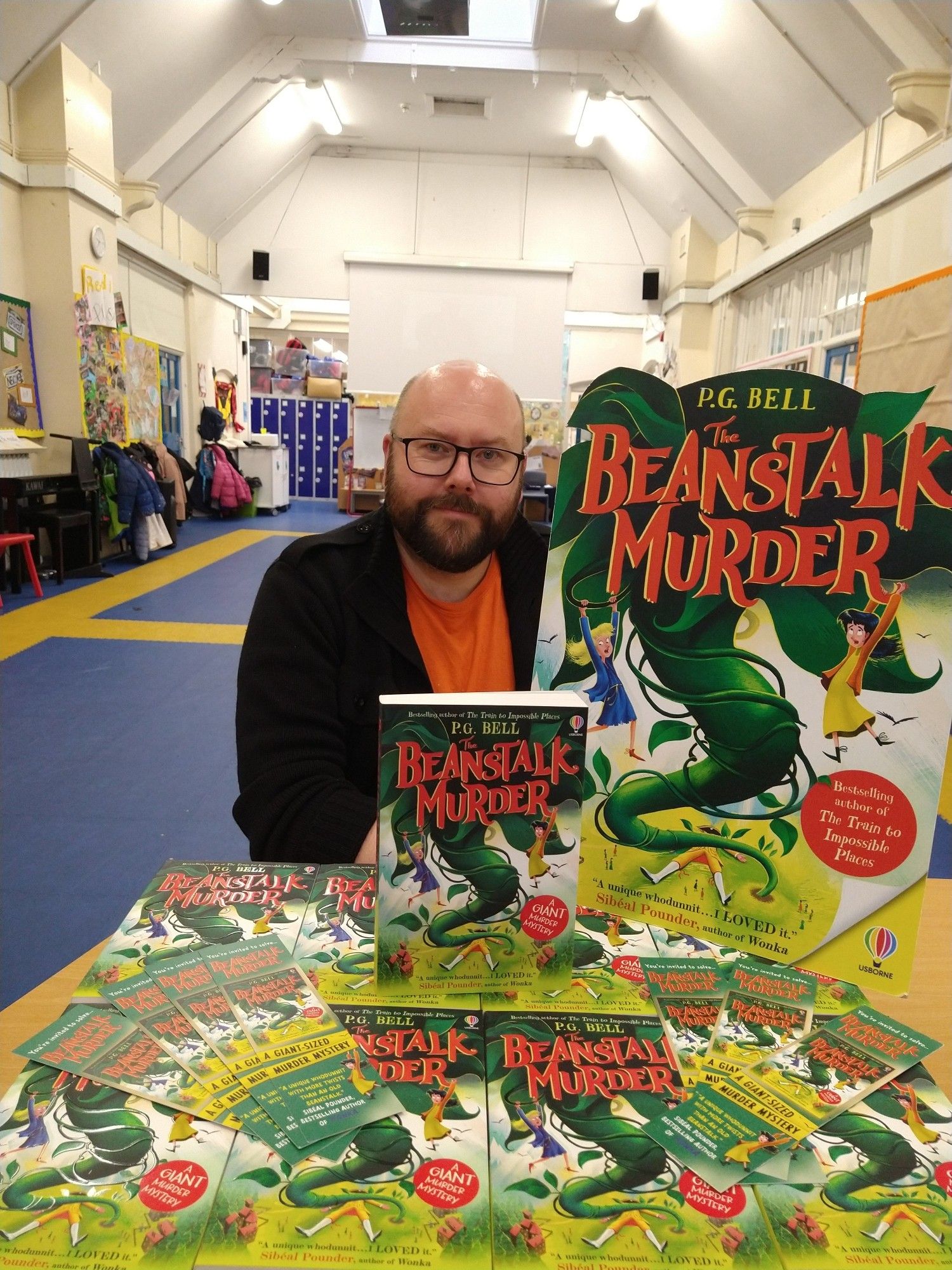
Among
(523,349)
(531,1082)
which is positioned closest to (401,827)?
(531,1082)

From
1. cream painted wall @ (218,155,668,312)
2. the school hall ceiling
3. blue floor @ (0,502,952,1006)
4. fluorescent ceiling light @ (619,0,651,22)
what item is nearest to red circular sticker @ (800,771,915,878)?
blue floor @ (0,502,952,1006)

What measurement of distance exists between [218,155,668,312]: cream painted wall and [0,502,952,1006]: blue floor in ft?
26.2

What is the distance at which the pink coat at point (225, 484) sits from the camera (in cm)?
1005

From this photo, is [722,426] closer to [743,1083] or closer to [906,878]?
[906,878]

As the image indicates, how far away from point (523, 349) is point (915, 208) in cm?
602

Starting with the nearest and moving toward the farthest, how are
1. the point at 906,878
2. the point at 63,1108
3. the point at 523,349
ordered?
the point at 63,1108
the point at 906,878
the point at 523,349

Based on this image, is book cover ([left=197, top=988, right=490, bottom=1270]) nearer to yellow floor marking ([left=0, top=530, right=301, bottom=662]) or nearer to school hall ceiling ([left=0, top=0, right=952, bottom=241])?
yellow floor marking ([left=0, top=530, right=301, bottom=662])

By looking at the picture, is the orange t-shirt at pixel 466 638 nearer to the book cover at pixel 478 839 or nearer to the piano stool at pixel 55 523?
the book cover at pixel 478 839

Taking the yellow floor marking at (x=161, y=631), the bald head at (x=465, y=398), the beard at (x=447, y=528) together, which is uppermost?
the bald head at (x=465, y=398)

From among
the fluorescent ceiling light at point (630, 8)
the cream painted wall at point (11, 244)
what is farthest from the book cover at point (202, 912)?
the fluorescent ceiling light at point (630, 8)

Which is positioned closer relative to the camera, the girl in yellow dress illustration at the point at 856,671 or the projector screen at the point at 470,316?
the girl in yellow dress illustration at the point at 856,671

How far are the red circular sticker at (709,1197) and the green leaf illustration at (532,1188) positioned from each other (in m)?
0.09

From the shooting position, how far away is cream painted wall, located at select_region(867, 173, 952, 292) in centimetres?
480

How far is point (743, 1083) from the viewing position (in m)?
0.62
